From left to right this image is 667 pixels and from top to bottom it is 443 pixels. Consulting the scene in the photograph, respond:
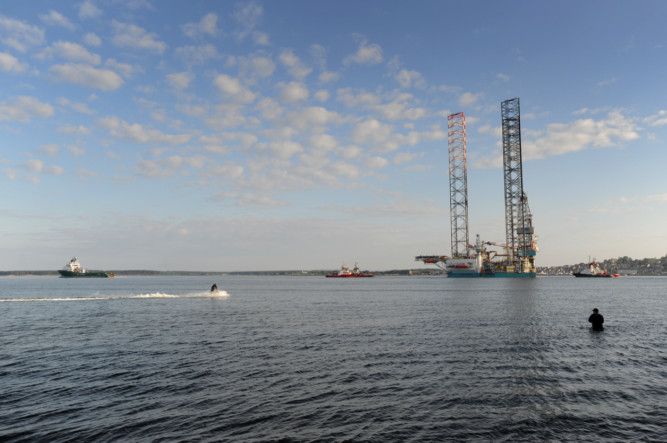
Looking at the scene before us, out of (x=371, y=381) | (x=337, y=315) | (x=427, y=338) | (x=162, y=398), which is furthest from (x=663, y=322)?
(x=162, y=398)

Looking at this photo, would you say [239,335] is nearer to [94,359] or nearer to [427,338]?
[94,359]

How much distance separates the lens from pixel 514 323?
40844 millimetres

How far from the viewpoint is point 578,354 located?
26.0m

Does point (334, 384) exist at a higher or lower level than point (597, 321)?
lower

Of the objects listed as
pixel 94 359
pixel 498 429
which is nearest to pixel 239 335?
pixel 94 359

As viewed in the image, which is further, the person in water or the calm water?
the person in water

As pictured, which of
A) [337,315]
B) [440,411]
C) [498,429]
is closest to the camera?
[498,429]

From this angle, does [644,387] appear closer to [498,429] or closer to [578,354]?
[578,354]

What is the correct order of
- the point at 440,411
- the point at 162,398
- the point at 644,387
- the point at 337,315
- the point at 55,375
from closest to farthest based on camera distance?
the point at 440,411
the point at 162,398
the point at 644,387
the point at 55,375
the point at 337,315

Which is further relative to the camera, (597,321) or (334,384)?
(597,321)

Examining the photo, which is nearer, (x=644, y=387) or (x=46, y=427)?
(x=46, y=427)

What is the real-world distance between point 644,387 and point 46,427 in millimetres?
25998

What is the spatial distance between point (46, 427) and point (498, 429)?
1641 cm

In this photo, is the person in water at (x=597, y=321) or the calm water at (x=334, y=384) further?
the person in water at (x=597, y=321)
